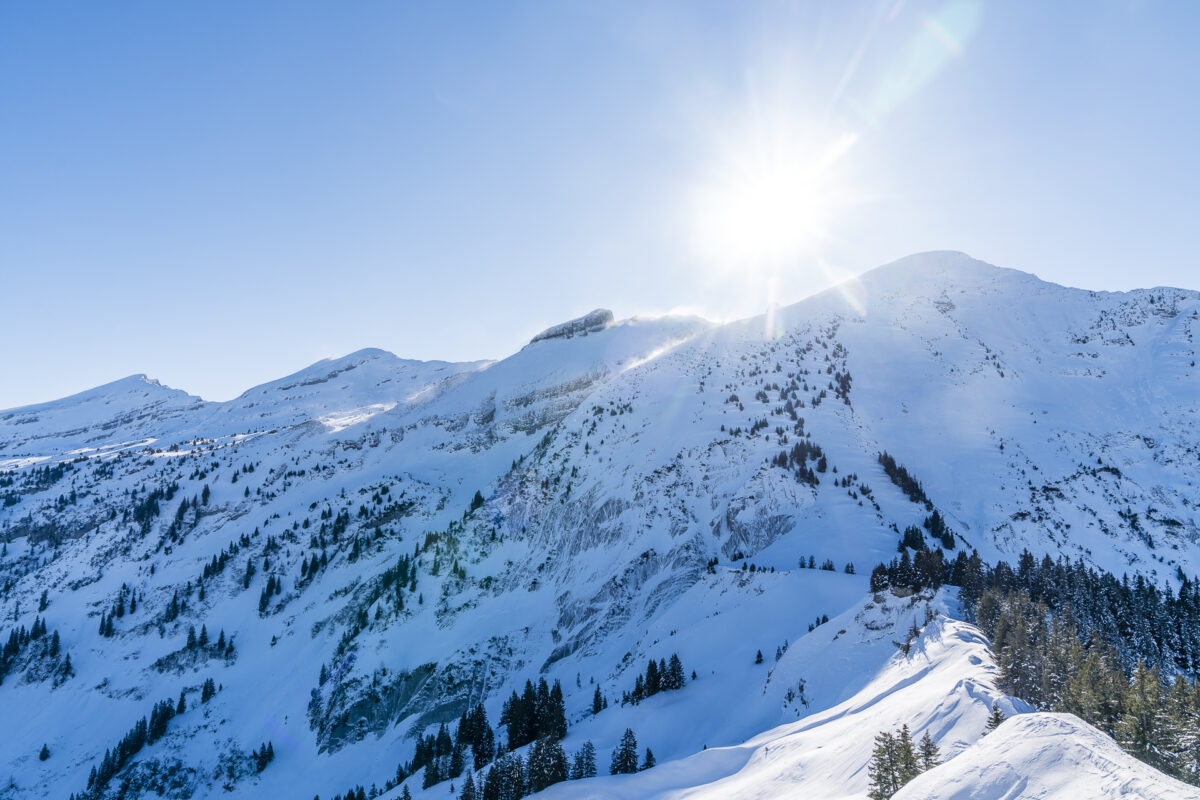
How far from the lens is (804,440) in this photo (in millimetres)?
101938

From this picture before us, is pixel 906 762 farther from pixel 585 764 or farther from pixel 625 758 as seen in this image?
pixel 585 764

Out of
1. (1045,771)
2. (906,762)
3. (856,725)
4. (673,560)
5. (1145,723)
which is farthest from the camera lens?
(673,560)

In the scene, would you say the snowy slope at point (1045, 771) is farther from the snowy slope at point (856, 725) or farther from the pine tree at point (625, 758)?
the pine tree at point (625, 758)

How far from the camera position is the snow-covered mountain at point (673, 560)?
53.2 m

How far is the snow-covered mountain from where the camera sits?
53250mm

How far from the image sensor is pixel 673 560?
8800cm

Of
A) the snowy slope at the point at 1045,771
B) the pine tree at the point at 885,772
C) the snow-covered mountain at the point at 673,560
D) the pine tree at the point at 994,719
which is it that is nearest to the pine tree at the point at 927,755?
the pine tree at the point at 885,772

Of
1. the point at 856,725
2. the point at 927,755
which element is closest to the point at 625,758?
the point at 856,725

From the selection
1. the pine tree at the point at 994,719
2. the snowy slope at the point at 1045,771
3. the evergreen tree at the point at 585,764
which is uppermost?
the snowy slope at the point at 1045,771

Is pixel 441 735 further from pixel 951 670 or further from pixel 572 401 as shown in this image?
pixel 572 401

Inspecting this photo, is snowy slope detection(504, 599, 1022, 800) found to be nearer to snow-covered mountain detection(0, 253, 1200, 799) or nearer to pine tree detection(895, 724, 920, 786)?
snow-covered mountain detection(0, 253, 1200, 799)

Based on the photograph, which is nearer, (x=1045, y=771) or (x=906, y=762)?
(x=1045, y=771)

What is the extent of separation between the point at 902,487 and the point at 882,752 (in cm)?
6764

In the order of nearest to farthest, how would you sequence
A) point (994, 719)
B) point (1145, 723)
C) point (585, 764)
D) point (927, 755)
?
point (1145, 723), point (927, 755), point (994, 719), point (585, 764)
